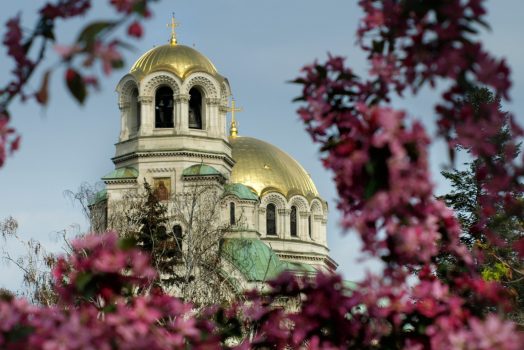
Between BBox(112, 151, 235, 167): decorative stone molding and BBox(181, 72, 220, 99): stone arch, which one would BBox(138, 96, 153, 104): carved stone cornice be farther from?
BBox(112, 151, 235, 167): decorative stone molding

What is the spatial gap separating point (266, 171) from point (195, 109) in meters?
13.0

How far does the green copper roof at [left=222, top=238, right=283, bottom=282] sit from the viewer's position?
1855 inches

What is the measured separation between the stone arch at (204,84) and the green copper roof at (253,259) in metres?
7.01

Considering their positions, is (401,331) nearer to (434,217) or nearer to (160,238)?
(434,217)

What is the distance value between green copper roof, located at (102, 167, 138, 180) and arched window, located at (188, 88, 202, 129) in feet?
11.4

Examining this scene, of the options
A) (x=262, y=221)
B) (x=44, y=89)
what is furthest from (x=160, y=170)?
(x=44, y=89)

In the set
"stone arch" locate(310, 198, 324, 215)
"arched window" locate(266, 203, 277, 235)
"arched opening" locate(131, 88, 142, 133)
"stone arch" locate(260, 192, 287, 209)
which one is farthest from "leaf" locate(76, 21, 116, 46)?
"stone arch" locate(310, 198, 324, 215)

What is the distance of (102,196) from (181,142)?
435cm

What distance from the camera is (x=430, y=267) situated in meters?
5.98

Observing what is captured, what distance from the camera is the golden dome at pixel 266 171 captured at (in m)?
65.6

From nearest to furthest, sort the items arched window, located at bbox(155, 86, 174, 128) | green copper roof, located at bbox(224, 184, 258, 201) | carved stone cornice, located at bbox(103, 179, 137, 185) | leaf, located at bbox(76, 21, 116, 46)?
1. leaf, located at bbox(76, 21, 116, 46)
2. carved stone cornice, located at bbox(103, 179, 137, 185)
3. arched window, located at bbox(155, 86, 174, 128)
4. green copper roof, located at bbox(224, 184, 258, 201)

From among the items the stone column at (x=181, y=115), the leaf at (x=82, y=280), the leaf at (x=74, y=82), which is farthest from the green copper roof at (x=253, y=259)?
the leaf at (x=74, y=82)

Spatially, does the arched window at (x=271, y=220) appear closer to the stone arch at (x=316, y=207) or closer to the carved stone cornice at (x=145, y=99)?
the stone arch at (x=316, y=207)

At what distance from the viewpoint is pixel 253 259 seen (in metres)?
52.1
